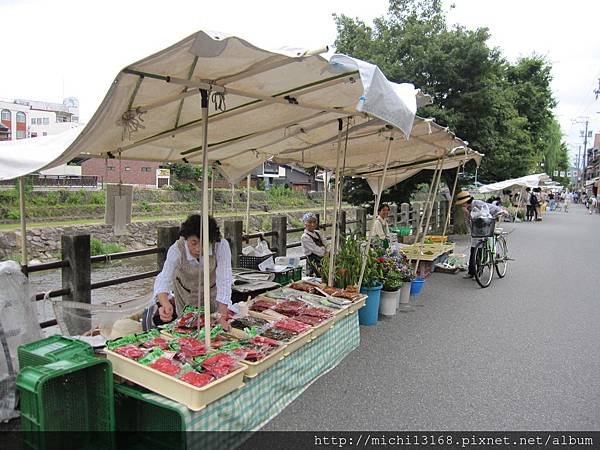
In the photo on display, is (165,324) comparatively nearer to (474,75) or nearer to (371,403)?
(371,403)

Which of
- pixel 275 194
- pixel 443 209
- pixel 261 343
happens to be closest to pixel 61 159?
pixel 261 343

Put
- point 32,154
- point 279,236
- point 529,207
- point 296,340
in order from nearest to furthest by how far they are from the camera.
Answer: point 32,154 < point 296,340 < point 279,236 < point 529,207

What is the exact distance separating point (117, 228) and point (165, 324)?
1411mm

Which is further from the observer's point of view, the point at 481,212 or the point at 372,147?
the point at 481,212

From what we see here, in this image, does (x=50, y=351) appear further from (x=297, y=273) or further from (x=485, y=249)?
(x=485, y=249)

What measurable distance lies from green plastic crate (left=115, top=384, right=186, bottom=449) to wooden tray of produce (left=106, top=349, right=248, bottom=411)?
7 centimetres

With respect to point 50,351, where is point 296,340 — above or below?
below

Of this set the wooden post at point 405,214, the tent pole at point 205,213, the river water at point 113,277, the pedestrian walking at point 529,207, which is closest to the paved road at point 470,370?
the tent pole at point 205,213

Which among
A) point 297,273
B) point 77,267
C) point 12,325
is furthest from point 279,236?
point 12,325

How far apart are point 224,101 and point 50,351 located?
1973mm

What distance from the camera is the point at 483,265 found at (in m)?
7.55

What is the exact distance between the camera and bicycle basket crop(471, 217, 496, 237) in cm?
732

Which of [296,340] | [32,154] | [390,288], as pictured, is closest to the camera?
[32,154]

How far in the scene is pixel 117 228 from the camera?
14.4 ft
